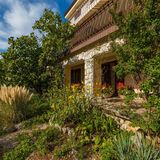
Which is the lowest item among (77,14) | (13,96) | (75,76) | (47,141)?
(47,141)

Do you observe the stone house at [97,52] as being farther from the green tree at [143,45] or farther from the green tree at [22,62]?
the green tree at [143,45]

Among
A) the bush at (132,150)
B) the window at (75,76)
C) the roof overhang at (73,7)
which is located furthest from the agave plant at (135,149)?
the roof overhang at (73,7)

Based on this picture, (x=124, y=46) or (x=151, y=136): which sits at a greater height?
(x=124, y=46)

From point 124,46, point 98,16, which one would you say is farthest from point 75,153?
point 98,16

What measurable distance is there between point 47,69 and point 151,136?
487 inches

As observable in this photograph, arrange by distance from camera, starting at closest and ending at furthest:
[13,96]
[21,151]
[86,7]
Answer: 1. [21,151]
2. [13,96]
3. [86,7]

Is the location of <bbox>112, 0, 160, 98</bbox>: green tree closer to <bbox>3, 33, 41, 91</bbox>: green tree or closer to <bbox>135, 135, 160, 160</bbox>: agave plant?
A: <bbox>135, 135, 160, 160</bbox>: agave plant

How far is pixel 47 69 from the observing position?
1788cm

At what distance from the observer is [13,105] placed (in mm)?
10789

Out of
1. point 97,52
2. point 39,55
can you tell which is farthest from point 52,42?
point 97,52

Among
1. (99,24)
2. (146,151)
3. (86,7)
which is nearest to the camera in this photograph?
(146,151)

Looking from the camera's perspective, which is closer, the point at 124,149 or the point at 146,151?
the point at 146,151

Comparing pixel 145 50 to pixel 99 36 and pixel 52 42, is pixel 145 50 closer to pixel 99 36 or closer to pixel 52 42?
pixel 99 36

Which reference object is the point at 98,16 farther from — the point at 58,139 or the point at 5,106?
the point at 58,139
